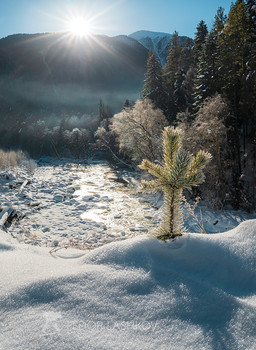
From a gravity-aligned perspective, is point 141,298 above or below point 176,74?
below

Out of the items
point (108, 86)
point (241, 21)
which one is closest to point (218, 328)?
point (241, 21)

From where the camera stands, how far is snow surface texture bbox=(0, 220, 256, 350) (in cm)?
101

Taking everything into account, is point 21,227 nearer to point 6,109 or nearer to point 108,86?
point 6,109

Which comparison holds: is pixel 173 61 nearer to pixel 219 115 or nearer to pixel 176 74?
pixel 176 74

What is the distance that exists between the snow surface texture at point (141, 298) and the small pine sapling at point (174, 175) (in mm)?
185

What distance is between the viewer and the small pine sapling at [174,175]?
1.84m

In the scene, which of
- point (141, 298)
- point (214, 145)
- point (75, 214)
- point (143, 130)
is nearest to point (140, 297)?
point (141, 298)

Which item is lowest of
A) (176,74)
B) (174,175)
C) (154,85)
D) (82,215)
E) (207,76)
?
(82,215)

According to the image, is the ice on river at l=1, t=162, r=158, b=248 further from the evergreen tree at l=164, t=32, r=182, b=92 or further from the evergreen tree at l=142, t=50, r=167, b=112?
the evergreen tree at l=164, t=32, r=182, b=92

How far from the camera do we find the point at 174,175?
6.06ft

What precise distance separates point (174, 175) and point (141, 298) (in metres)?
1.06

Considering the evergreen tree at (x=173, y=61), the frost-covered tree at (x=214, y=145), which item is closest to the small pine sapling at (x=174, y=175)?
the frost-covered tree at (x=214, y=145)

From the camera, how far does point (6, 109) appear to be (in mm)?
110750

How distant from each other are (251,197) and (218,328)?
1297 centimetres
